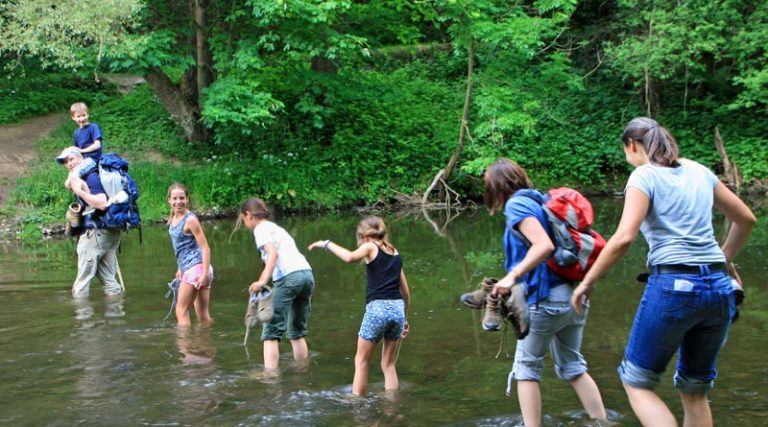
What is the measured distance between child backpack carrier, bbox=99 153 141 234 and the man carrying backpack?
80 mm

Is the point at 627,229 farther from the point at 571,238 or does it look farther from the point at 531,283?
the point at 531,283

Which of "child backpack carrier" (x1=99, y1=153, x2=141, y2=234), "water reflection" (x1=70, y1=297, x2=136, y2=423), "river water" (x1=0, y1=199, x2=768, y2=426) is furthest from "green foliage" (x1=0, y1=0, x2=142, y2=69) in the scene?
"water reflection" (x1=70, y1=297, x2=136, y2=423)

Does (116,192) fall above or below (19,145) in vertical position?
below

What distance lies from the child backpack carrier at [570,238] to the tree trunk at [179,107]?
18646 millimetres

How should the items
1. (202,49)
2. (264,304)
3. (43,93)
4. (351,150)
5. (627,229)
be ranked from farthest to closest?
(43,93) < (351,150) < (202,49) < (264,304) < (627,229)

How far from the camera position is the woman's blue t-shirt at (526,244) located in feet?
16.8

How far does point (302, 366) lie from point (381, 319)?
1.46 metres

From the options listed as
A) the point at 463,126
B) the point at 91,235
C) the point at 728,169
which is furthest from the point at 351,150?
the point at 91,235

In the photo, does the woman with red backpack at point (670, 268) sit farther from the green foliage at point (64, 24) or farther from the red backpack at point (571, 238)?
the green foliage at point (64, 24)

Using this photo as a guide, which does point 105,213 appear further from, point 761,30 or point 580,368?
point 761,30

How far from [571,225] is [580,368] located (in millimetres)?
1003

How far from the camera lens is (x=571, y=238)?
5.16 m

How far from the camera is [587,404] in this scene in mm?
5758

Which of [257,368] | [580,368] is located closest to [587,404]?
[580,368]
